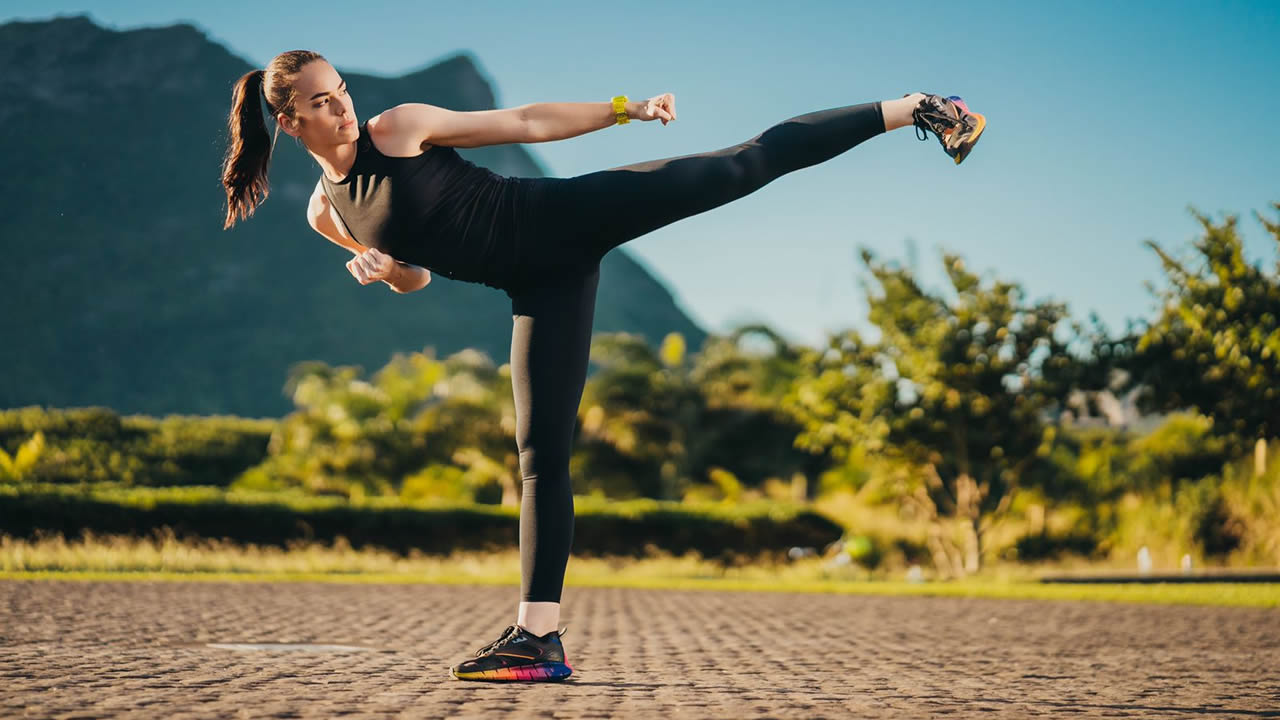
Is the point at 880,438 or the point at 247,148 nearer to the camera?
the point at 247,148

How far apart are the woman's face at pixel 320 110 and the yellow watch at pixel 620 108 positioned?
770 mm

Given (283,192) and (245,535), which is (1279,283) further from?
(283,192)

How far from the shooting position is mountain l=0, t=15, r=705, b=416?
93.1 meters

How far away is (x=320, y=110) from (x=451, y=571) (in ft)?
45.9

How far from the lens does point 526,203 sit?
124 inches

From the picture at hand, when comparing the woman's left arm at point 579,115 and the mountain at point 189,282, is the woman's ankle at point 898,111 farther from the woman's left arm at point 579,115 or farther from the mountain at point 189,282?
the mountain at point 189,282

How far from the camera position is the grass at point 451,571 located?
38.8 ft

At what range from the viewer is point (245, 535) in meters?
16.3

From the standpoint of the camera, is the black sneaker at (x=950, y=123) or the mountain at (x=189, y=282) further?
the mountain at (x=189, y=282)

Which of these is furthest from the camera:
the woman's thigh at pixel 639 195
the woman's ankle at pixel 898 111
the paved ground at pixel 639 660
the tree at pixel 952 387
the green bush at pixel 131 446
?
the green bush at pixel 131 446

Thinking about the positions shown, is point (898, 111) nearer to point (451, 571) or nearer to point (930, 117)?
point (930, 117)

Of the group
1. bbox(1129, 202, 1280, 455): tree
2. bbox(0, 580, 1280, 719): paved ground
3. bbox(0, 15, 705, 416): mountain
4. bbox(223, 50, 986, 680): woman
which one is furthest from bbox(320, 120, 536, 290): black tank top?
bbox(0, 15, 705, 416): mountain

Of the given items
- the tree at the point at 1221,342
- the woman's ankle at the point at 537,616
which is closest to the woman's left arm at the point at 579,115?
the woman's ankle at the point at 537,616

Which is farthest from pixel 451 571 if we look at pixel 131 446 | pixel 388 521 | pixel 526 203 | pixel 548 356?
pixel 131 446
